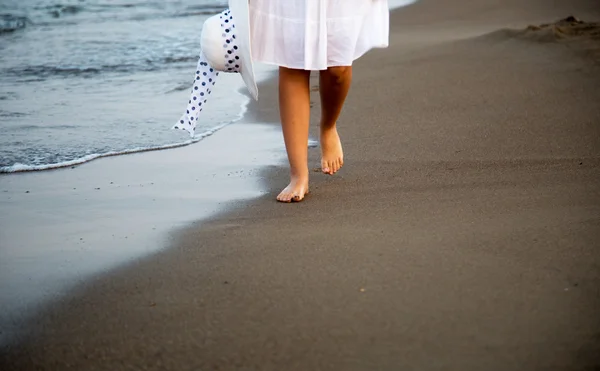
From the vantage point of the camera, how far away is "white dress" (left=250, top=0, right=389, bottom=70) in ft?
10.3

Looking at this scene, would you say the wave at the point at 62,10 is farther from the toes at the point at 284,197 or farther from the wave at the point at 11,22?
the toes at the point at 284,197

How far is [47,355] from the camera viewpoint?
2020 millimetres

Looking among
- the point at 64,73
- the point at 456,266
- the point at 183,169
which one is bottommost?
the point at 64,73

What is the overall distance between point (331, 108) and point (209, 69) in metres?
0.52

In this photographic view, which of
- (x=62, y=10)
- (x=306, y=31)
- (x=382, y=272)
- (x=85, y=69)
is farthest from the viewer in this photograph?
(x=62, y=10)

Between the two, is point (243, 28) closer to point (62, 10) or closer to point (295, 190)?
point (295, 190)

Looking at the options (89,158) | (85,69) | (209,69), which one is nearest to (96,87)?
(85,69)

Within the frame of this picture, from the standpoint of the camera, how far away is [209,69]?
3465 mm

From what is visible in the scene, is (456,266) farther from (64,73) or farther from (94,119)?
(64,73)

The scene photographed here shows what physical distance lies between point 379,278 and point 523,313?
0.41 metres

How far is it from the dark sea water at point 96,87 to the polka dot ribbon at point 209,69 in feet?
3.01

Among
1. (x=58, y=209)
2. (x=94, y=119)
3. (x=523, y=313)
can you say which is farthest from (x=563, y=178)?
(x=94, y=119)

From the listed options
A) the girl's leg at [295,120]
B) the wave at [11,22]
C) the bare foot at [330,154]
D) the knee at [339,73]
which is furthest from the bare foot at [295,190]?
the wave at [11,22]

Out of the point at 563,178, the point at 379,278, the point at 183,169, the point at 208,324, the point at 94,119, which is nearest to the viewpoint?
the point at 208,324
